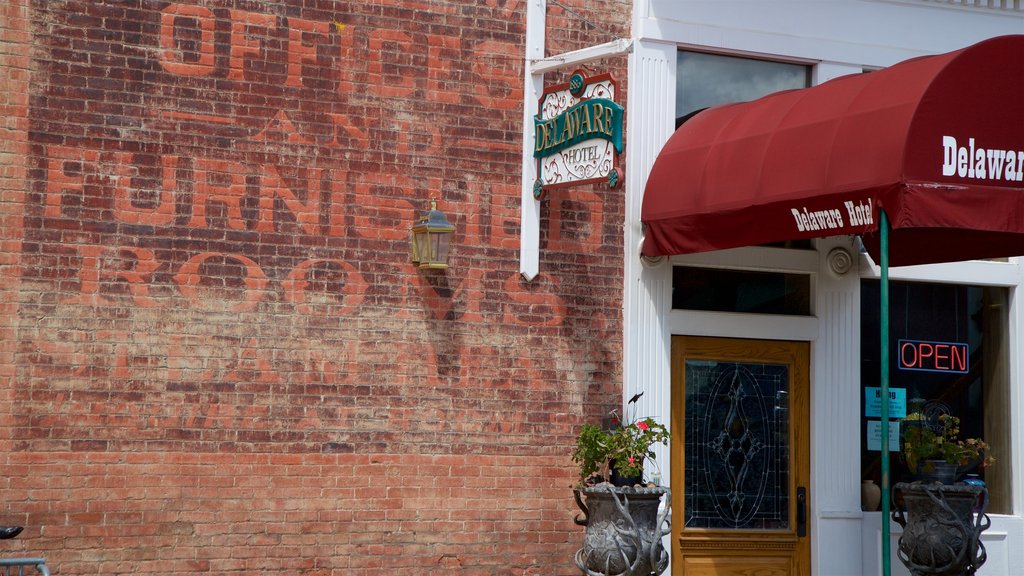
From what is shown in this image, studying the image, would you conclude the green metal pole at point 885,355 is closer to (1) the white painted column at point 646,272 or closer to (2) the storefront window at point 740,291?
(1) the white painted column at point 646,272

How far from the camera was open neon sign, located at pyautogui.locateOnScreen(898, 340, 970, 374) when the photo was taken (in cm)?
1095

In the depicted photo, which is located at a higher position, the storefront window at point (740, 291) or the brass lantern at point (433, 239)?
the brass lantern at point (433, 239)

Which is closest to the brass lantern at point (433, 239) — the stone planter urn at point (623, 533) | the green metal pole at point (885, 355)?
the stone planter urn at point (623, 533)

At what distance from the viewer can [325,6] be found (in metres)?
9.48

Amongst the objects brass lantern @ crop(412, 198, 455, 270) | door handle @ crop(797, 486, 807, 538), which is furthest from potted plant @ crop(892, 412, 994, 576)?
brass lantern @ crop(412, 198, 455, 270)

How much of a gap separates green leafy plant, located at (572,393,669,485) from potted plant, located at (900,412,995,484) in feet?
8.21

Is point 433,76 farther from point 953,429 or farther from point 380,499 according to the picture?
point 953,429

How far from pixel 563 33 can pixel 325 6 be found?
6.55 feet

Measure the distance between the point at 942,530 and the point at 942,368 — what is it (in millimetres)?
1797

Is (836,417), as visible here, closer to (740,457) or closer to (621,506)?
(740,457)

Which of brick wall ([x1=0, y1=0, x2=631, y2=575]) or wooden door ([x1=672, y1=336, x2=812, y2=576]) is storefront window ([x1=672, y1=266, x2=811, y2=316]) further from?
brick wall ([x1=0, y1=0, x2=631, y2=575])

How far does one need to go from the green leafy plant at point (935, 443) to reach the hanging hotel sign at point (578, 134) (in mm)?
3742

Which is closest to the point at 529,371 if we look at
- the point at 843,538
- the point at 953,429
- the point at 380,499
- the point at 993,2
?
the point at 380,499

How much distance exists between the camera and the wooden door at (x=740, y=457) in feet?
33.5
